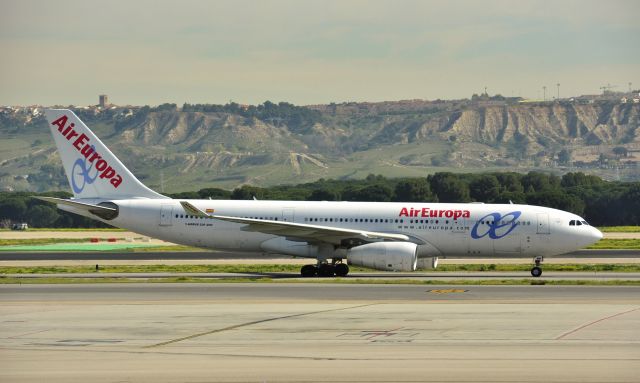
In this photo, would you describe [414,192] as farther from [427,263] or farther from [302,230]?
[302,230]

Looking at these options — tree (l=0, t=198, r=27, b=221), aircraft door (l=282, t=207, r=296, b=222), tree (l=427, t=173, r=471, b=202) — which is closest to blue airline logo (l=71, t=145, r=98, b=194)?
aircraft door (l=282, t=207, r=296, b=222)

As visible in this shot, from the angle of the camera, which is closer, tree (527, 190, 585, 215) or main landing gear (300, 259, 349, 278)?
main landing gear (300, 259, 349, 278)

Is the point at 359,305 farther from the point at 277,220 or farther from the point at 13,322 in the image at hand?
the point at 277,220

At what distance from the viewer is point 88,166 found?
1937 inches

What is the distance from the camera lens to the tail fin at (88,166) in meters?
49.2

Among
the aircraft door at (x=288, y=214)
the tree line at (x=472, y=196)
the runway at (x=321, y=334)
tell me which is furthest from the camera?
the tree line at (x=472, y=196)

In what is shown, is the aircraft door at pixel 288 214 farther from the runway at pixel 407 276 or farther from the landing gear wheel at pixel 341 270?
the landing gear wheel at pixel 341 270

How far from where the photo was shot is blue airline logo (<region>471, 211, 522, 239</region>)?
45531mm

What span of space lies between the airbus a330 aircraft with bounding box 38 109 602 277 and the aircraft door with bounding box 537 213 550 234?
45 mm

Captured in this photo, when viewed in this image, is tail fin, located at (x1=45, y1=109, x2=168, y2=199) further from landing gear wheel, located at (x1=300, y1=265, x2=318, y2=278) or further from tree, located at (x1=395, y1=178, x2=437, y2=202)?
tree, located at (x1=395, y1=178, x2=437, y2=202)

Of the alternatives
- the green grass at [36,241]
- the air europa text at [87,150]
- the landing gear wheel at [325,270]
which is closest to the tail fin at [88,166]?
the air europa text at [87,150]

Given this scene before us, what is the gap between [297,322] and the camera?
27.4 m

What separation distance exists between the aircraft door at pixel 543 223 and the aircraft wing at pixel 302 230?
5934 mm

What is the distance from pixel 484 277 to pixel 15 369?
2777cm
